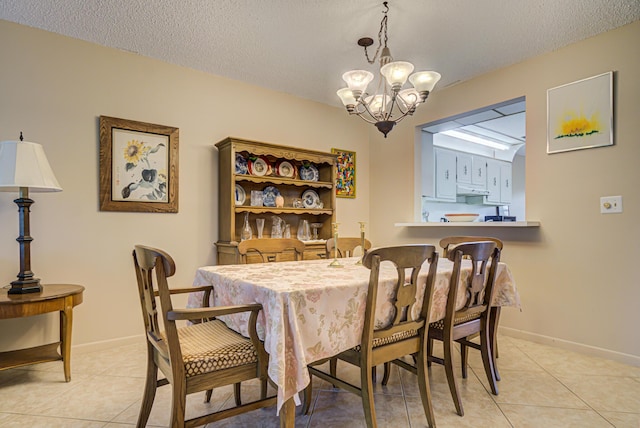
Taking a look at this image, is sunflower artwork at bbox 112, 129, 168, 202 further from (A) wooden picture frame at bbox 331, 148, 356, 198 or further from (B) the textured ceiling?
(A) wooden picture frame at bbox 331, 148, 356, 198

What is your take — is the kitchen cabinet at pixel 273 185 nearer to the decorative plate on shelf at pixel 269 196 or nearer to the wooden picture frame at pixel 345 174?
the decorative plate on shelf at pixel 269 196

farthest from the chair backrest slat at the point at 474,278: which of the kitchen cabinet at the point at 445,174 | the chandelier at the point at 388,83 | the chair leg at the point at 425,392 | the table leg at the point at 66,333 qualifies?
the kitchen cabinet at the point at 445,174

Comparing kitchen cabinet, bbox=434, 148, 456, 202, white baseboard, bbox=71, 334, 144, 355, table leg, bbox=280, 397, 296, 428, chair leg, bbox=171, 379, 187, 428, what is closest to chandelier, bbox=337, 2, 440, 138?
table leg, bbox=280, 397, 296, 428

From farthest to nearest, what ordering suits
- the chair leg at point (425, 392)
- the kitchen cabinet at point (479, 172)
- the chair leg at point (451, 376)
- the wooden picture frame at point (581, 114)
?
the kitchen cabinet at point (479, 172) → the wooden picture frame at point (581, 114) → the chair leg at point (451, 376) → the chair leg at point (425, 392)

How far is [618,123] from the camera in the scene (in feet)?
8.25

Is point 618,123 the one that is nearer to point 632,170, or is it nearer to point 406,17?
point 632,170

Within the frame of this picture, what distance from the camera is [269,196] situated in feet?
11.5

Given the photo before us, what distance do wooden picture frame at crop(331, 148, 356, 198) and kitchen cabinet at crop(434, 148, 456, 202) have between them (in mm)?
1330

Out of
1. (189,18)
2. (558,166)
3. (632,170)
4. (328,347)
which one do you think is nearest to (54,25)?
(189,18)

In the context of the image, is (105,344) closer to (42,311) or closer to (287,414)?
(42,311)

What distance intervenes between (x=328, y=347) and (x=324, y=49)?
2.35 m

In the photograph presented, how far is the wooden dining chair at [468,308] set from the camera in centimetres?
172

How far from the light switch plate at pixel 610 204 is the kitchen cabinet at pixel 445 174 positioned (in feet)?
7.47

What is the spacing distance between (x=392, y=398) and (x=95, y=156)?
2.73 m
